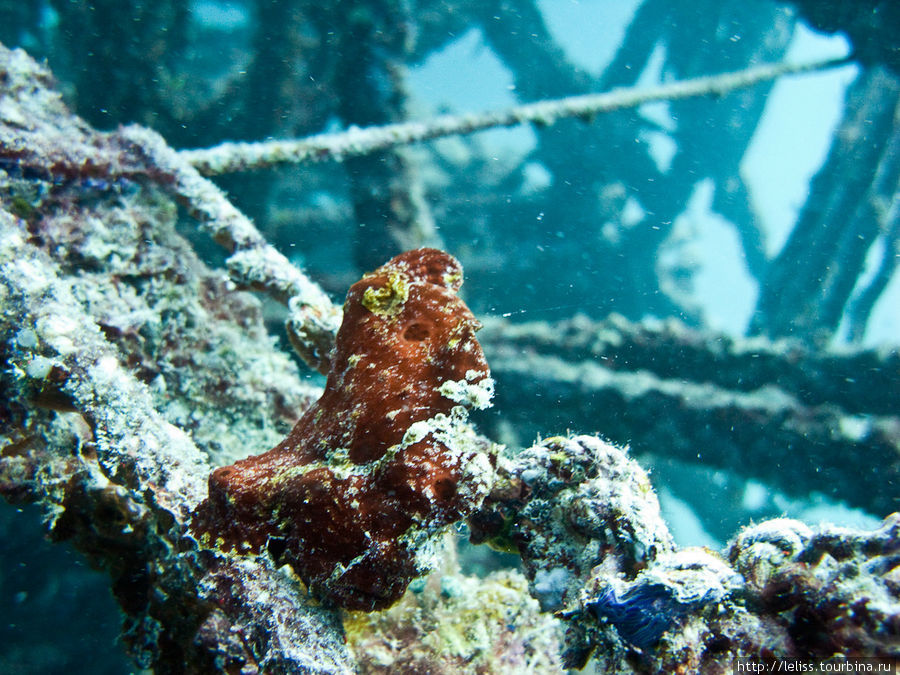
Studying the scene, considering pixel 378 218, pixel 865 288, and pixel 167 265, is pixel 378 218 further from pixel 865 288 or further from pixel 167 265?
pixel 865 288

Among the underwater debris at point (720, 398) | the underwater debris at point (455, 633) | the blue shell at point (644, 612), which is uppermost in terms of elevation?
the underwater debris at point (720, 398)

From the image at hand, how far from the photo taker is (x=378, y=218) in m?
5.24

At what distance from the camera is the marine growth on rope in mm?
1336

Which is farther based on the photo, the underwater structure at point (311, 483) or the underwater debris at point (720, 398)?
the underwater debris at point (720, 398)

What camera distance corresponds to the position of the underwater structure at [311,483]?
1304 millimetres

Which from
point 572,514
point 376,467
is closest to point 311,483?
point 376,467

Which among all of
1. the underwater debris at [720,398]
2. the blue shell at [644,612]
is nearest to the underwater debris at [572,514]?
the blue shell at [644,612]

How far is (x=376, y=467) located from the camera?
138cm

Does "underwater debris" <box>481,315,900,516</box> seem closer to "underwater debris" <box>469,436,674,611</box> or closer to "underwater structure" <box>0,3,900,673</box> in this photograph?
"underwater structure" <box>0,3,900,673</box>

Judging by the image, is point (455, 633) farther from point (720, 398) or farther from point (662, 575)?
point (720, 398)

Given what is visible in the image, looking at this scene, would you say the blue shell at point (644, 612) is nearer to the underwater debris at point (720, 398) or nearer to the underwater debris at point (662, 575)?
the underwater debris at point (662, 575)

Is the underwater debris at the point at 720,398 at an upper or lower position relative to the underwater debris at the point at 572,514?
upper

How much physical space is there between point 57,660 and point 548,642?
479cm


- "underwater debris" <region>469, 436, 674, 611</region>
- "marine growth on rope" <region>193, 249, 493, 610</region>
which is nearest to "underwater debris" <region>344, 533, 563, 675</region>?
"underwater debris" <region>469, 436, 674, 611</region>
